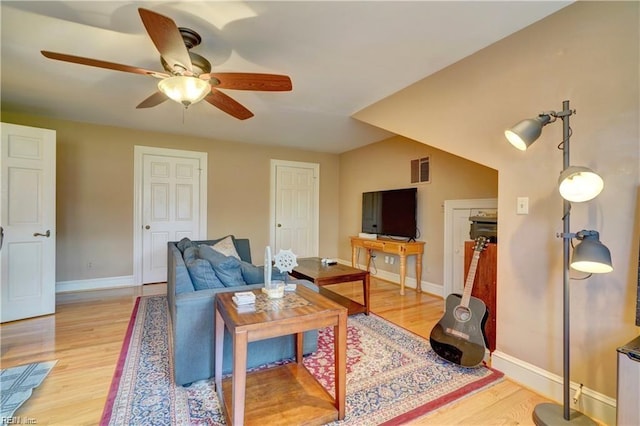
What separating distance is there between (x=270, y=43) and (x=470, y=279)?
2.34 m

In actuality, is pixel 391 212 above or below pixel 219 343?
above

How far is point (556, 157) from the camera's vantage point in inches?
73.4

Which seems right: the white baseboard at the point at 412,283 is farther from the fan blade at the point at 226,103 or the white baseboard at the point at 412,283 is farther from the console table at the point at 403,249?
the fan blade at the point at 226,103

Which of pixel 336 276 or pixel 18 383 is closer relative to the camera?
pixel 18 383

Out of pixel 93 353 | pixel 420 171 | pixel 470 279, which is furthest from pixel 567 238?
pixel 93 353

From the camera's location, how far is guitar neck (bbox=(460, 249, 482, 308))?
7.33 ft

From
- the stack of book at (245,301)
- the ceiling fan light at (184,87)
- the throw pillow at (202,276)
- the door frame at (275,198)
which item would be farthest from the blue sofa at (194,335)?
the door frame at (275,198)

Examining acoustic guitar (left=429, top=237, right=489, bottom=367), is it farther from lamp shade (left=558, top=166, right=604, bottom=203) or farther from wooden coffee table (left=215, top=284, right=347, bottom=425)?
wooden coffee table (left=215, top=284, right=347, bottom=425)

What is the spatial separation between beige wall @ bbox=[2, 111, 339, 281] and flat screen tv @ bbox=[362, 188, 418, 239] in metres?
2.17

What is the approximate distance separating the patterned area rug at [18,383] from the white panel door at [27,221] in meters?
1.28

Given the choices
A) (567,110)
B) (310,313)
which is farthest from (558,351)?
(310,313)

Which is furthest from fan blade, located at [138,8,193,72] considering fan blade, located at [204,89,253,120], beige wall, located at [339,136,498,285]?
beige wall, located at [339,136,498,285]

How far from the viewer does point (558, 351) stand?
185 cm

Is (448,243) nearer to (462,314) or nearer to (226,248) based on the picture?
(462,314)
